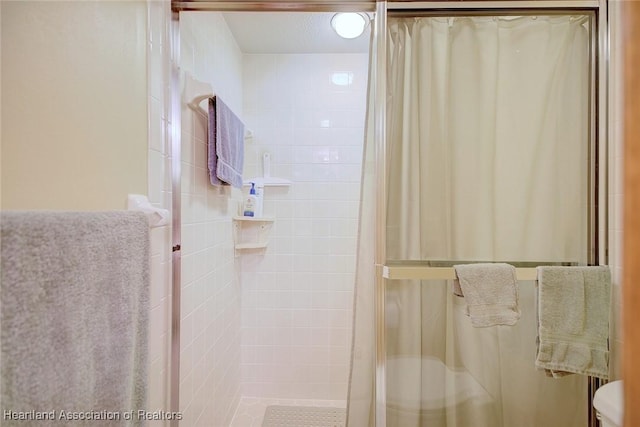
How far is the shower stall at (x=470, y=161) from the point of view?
1.13 metres

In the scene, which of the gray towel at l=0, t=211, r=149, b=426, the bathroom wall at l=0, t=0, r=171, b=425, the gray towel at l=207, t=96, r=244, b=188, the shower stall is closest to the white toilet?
the shower stall

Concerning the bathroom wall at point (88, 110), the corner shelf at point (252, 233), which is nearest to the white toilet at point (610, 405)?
the bathroom wall at point (88, 110)

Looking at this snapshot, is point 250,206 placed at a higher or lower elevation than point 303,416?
higher

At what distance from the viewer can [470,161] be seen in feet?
3.74

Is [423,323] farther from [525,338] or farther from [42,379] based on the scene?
[42,379]

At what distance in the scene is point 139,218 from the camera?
0.68 meters

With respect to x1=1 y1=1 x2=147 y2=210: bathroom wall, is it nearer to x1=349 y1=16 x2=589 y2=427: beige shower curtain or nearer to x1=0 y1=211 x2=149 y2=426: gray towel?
x1=0 y1=211 x2=149 y2=426: gray towel

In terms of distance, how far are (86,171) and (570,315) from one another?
59.5 inches

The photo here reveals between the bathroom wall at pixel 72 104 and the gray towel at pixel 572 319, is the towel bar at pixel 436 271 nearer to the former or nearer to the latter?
the gray towel at pixel 572 319

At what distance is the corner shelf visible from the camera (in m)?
1.92

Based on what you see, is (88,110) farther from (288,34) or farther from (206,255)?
(288,34)

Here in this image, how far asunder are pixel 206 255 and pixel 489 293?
1.17 meters

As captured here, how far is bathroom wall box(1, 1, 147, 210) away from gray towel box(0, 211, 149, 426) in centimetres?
14

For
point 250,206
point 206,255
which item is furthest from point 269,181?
point 206,255
